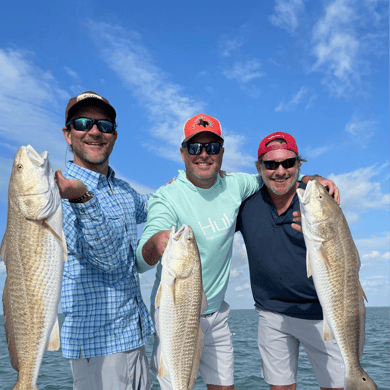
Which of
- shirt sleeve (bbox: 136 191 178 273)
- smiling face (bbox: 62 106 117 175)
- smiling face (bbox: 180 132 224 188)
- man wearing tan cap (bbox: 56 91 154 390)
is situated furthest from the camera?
smiling face (bbox: 180 132 224 188)

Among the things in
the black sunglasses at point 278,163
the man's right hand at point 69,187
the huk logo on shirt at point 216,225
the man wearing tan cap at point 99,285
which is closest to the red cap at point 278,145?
the black sunglasses at point 278,163

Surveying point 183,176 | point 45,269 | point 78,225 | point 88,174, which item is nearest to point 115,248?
point 78,225

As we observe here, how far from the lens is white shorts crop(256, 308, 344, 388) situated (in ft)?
16.7

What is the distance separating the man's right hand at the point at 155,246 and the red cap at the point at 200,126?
1.67 meters

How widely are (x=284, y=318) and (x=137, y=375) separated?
2.31m

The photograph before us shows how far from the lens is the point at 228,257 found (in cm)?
495

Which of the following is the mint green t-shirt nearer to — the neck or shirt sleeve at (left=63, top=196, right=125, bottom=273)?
shirt sleeve at (left=63, top=196, right=125, bottom=273)

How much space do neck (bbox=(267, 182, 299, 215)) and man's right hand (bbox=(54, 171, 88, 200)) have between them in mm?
2904

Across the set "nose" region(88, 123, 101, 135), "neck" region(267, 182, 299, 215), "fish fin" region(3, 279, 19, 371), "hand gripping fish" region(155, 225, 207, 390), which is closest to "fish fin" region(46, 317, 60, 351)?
"fish fin" region(3, 279, 19, 371)

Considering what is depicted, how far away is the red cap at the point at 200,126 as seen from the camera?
490cm

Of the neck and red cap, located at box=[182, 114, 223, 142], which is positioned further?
the neck

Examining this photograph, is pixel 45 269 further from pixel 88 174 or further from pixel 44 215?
pixel 88 174

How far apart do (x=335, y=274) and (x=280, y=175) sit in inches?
62.9

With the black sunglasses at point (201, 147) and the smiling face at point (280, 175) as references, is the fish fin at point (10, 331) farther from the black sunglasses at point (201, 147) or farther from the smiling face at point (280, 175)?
the smiling face at point (280, 175)
